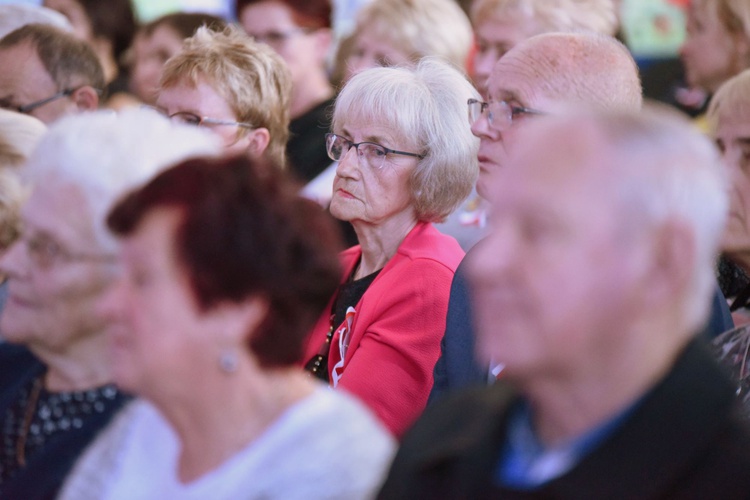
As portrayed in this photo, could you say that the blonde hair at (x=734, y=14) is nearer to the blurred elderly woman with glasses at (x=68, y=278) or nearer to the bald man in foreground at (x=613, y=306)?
the blurred elderly woman with glasses at (x=68, y=278)

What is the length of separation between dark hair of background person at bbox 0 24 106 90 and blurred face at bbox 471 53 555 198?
1.82 metres

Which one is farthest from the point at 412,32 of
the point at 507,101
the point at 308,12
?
the point at 507,101

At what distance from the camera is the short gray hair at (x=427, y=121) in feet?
9.59

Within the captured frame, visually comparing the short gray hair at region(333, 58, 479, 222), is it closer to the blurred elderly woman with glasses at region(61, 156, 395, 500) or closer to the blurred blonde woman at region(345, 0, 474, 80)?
the blurred elderly woman with glasses at region(61, 156, 395, 500)

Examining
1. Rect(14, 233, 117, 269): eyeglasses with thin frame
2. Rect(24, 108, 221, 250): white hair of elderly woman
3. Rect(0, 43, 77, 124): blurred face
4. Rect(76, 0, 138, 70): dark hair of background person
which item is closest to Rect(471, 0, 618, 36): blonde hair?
Rect(0, 43, 77, 124): blurred face

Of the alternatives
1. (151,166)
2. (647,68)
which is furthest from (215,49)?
(647,68)

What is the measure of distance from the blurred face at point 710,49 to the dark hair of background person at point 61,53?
2480mm

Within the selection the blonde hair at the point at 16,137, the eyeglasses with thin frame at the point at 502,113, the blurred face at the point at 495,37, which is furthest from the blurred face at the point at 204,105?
the blurred face at the point at 495,37

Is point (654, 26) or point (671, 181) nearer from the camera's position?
point (671, 181)

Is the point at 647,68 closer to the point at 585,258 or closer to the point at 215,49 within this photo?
the point at 215,49

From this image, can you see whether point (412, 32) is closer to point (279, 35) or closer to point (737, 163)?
point (279, 35)

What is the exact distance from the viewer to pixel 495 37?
4.18m

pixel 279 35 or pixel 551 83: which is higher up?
pixel 551 83

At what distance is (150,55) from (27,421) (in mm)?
3456
